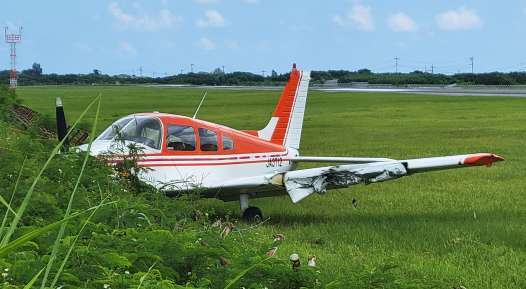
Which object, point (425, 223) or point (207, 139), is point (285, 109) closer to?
point (207, 139)

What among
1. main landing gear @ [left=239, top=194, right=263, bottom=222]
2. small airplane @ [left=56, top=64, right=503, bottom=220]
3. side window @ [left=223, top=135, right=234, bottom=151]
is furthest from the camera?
side window @ [left=223, top=135, right=234, bottom=151]

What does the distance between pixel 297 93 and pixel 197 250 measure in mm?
10043

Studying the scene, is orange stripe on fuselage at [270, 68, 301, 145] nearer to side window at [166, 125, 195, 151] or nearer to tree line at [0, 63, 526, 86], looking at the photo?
side window at [166, 125, 195, 151]

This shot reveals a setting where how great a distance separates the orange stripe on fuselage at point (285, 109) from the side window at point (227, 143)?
2317 millimetres

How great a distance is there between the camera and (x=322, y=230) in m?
9.16

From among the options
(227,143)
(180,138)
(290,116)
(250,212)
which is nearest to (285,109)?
(290,116)

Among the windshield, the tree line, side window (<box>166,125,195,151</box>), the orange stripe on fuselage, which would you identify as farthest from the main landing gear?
the tree line

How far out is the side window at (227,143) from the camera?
10619 mm

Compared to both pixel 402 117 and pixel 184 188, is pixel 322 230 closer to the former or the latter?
pixel 184 188

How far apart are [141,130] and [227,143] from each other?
1.40 meters

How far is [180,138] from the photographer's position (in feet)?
33.2

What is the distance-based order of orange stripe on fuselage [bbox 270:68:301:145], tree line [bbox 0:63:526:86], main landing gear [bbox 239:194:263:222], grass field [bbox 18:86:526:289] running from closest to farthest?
grass field [bbox 18:86:526:289]
main landing gear [bbox 239:194:263:222]
orange stripe on fuselage [bbox 270:68:301:145]
tree line [bbox 0:63:526:86]

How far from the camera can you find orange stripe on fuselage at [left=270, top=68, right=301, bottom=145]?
12.9m

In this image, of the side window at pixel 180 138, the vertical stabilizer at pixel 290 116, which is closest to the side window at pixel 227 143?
the side window at pixel 180 138
